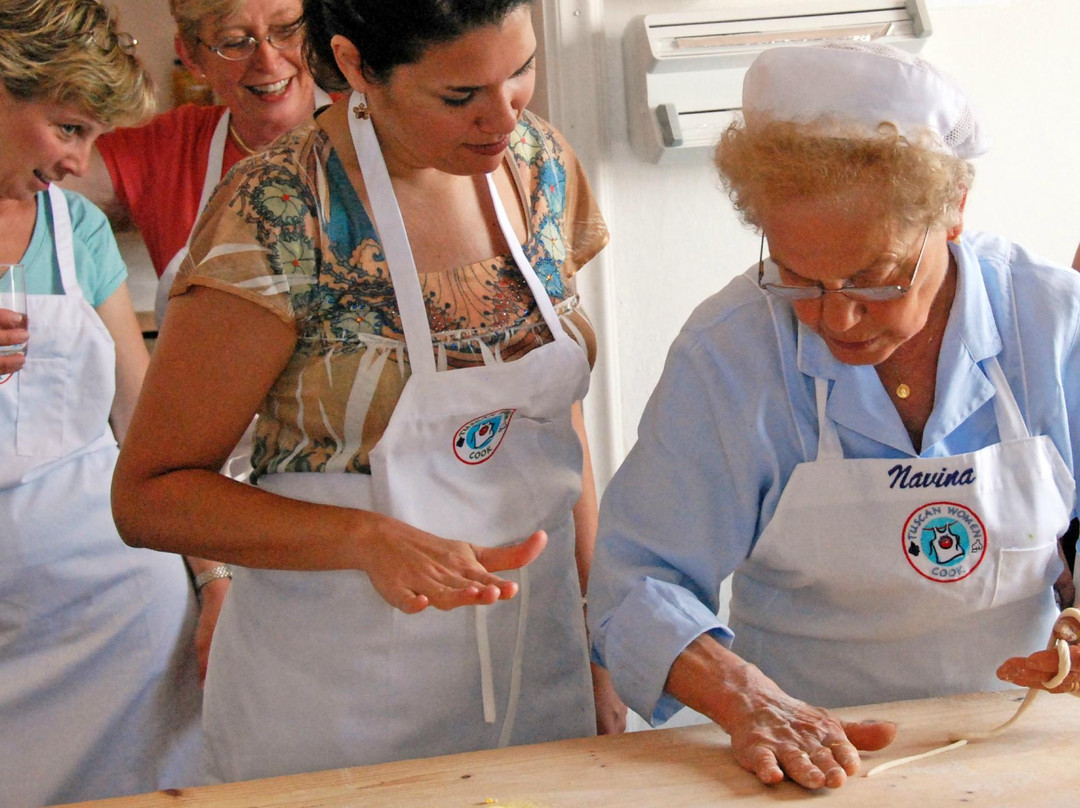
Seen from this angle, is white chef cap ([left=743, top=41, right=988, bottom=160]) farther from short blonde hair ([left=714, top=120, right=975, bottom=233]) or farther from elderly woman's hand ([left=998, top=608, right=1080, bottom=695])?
elderly woman's hand ([left=998, top=608, right=1080, bottom=695])

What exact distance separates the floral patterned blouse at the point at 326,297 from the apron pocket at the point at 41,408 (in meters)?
0.70

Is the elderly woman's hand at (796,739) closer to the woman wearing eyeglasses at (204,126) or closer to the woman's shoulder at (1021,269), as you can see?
the woman's shoulder at (1021,269)

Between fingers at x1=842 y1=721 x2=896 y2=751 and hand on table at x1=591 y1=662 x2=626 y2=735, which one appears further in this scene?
hand on table at x1=591 y1=662 x2=626 y2=735

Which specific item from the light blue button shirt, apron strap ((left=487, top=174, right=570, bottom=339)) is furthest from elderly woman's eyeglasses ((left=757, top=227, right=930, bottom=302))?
apron strap ((left=487, top=174, right=570, bottom=339))

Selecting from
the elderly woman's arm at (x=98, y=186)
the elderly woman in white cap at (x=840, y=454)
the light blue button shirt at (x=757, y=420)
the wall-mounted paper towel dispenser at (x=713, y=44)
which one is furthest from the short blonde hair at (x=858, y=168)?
the elderly woman's arm at (x=98, y=186)

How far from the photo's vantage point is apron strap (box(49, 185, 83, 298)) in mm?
2084

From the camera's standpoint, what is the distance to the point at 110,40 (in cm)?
197

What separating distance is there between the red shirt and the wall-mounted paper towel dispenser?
0.80 metres

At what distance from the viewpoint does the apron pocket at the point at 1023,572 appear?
4.68ft

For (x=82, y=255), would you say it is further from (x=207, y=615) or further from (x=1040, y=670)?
(x=1040, y=670)

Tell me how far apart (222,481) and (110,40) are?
3.18 feet

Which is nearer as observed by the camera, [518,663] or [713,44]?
[518,663]

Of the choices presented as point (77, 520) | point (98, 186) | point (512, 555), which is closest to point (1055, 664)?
point (512, 555)

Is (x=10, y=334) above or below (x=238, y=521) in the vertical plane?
above
